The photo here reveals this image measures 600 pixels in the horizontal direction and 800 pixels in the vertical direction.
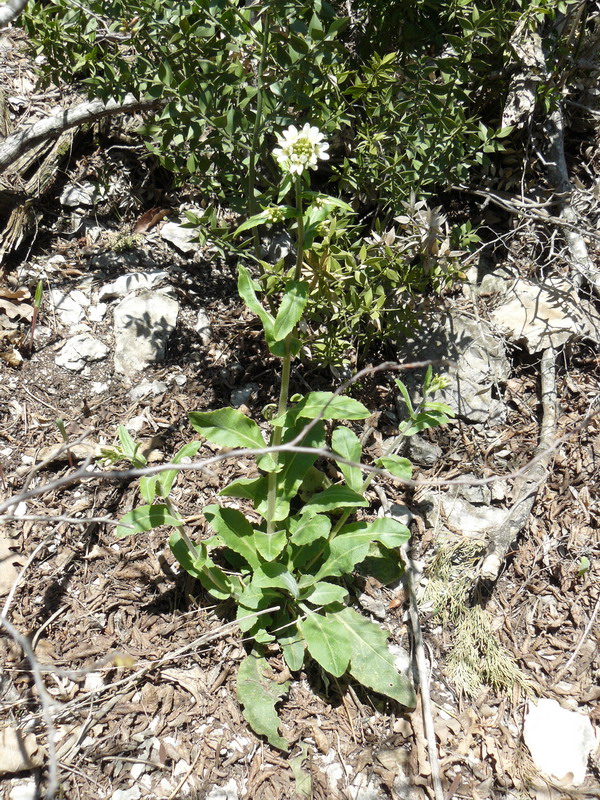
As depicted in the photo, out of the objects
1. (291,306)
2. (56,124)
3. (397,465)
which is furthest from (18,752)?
(56,124)

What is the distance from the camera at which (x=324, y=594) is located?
2701 millimetres

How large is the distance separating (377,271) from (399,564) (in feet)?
4.73

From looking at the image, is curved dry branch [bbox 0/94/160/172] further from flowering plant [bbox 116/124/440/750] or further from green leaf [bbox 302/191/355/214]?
green leaf [bbox 302/191/355/214]

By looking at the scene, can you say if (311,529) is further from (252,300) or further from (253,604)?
(252,300)

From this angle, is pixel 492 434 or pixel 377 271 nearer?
pixel 377 271

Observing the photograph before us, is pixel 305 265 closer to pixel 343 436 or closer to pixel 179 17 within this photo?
pixel 343 436

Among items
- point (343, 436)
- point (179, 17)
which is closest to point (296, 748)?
point (343, 436)

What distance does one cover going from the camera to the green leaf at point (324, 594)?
2.68 metres

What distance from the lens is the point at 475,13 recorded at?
278 cm

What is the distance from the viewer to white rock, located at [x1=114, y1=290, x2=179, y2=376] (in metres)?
3.51

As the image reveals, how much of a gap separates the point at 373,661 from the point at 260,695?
19.6 inches

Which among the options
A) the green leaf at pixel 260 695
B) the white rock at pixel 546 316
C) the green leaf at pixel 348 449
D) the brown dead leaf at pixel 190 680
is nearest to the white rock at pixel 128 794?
the brown dead leaf at pixel 190 680

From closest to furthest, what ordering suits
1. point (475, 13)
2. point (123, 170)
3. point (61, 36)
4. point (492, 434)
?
point (475, 13) < point (61, 36) < point (492, 434) < point (123, 170)

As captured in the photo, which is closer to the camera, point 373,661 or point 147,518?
point 147,518
